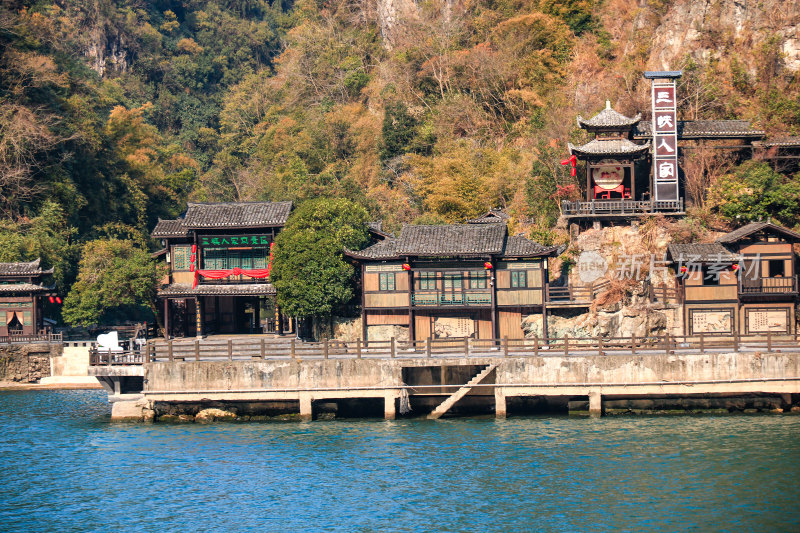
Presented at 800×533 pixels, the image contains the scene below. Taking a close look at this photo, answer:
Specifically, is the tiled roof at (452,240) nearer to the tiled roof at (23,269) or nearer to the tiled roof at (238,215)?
the tiled roof at (238,215)

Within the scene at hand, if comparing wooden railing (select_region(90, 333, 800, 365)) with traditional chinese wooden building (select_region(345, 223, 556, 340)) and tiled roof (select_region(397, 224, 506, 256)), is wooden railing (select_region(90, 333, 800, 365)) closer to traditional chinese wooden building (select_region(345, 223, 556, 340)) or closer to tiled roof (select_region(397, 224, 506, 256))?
Answer: traditional chinese wooden building (select_region(345, 223, 556, 340))

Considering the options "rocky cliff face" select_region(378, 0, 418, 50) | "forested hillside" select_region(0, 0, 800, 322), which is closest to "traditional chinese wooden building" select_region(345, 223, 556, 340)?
"forested hillside" select_region(0, 0, 800, 322)

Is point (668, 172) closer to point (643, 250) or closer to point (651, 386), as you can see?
point (643, 250)

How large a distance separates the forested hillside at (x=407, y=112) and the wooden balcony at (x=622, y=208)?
2014 mm

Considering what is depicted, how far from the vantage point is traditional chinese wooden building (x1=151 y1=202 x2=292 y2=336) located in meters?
53.1

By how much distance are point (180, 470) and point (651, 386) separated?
1970 cm

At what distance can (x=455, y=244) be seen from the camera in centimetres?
4712

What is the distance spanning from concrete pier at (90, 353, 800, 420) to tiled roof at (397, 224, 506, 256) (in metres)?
8.11

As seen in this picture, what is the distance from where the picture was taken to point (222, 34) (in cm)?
12556

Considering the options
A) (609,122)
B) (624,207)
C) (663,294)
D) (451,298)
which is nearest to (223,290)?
(451,298)

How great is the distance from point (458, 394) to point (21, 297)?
31.7 metres

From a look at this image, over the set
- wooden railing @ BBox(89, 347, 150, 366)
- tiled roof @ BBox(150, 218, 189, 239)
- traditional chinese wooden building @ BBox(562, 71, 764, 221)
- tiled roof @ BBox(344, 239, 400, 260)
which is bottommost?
wooden railing @ BBox(89, 347, 150, 366)

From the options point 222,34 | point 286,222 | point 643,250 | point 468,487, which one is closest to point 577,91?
point 643,250

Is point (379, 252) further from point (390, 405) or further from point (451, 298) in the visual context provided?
point (390, 405)
